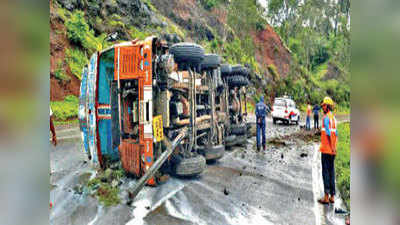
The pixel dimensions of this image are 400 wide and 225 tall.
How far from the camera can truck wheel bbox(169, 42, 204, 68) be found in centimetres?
173

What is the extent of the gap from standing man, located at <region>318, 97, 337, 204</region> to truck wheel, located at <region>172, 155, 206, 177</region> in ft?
2.97

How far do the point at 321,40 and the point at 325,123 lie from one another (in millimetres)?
690

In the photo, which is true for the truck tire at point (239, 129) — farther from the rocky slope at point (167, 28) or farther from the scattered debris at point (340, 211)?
the scattered debris at point (340, 211)

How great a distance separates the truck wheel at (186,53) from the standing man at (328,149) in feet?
3.30

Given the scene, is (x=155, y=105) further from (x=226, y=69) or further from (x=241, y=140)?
(x=241, y=140)

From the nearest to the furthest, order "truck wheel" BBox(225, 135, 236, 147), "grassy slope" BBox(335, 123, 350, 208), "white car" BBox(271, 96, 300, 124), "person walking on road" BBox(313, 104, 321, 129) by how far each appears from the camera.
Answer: "grassy slope" BBox(335, 123, 350, 208) → "person walking on road" BBox(313, 104, 321, 129) → "white car" BBox(271, 96, 300, 124) → "truck wheel" BBox(225, 135, 236, 147)

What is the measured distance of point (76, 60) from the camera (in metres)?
1.86

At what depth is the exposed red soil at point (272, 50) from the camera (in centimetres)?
184

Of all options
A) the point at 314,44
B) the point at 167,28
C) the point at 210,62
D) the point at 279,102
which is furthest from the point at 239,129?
the point at 167,28

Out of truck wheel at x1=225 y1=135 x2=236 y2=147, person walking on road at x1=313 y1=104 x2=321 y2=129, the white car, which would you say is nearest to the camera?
person walking on road at x1=313 y1=104 x2=321 y2=129

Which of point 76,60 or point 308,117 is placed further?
point 76,60

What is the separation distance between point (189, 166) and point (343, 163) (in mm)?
1117

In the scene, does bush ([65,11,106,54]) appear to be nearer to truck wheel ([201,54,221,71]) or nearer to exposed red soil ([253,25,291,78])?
truck wheel ([201,54,221,71])

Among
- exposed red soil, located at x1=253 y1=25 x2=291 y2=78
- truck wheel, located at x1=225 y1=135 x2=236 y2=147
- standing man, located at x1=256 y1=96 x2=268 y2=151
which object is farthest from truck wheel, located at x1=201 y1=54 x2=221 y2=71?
truck wheel, located at x1=225 y1=135 x2=236 y2=147
